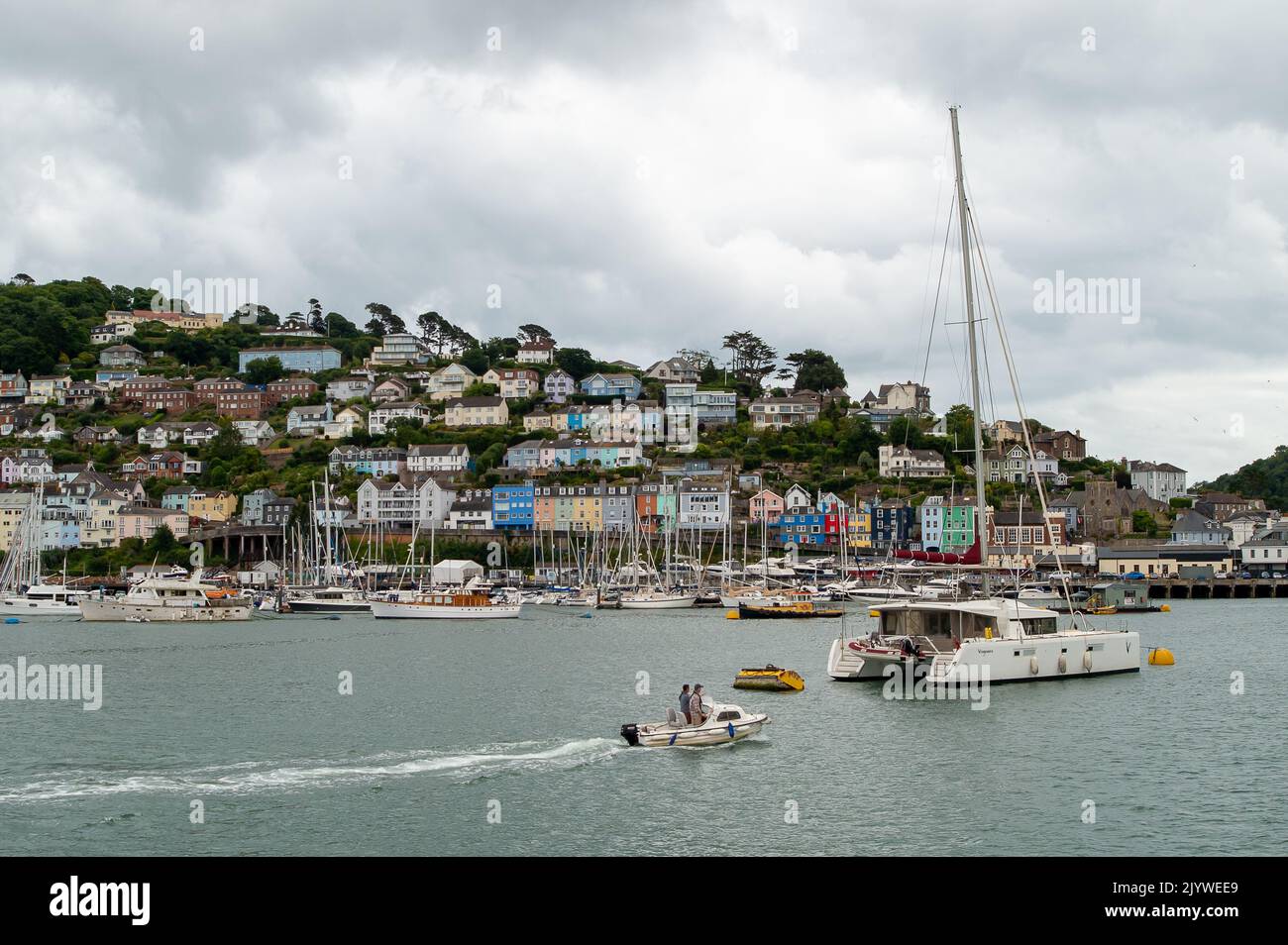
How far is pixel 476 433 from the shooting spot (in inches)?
6678

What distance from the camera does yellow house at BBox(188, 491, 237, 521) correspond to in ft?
492

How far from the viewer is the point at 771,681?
42.8 m

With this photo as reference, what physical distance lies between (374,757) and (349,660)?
2845 cm

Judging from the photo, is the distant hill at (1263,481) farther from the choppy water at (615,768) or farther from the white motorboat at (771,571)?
the choppy water at (615,768)

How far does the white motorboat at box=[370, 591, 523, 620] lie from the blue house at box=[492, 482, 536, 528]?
54.1m

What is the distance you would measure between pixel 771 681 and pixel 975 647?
7081mm

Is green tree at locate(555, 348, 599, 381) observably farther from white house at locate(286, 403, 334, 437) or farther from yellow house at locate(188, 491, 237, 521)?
yellow house at locate(188, 491, 237, 521)

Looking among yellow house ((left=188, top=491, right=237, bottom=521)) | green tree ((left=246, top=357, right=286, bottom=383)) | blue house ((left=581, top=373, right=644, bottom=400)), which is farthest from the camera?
green tree ((left=246, top=357, right=286, bottom=383))

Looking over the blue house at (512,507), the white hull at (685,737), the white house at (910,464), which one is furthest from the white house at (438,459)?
the white hull at (685,737)

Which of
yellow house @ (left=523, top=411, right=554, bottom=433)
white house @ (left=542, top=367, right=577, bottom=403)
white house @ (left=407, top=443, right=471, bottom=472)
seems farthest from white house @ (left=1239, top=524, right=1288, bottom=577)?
white house @ (left=542, top=367, right=577, bottom=403)

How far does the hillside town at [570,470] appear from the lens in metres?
138
